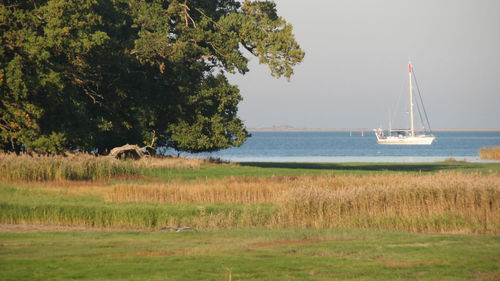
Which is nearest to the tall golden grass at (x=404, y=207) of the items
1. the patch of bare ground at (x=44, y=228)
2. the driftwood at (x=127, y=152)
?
the patch of bare ground at (x=44, y=228)

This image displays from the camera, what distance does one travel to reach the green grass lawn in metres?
16.1

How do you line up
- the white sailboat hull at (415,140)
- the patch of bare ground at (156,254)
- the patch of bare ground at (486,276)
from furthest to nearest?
the white sailboat hull at (415,140)
the patch of bare ground at (156,254)
the patch of bare ground at (486,276)

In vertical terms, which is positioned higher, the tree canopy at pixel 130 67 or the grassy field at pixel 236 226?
the tree canopy at pixel 130 67

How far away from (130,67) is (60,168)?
679 inches

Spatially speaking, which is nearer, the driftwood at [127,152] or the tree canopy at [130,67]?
the tree canopy at [130,67]

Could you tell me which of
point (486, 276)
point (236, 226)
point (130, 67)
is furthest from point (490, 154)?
point (486, 276)

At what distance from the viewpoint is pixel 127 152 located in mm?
52625

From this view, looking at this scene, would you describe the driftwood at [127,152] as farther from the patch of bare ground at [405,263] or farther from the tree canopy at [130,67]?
the patch of bare ground at [405,263]

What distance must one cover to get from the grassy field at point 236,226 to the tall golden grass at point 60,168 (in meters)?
0.06

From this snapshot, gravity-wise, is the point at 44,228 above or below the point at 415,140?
below

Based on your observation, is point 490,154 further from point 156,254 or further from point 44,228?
point 156,254

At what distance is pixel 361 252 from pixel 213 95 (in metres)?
38.0

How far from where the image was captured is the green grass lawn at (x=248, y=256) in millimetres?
16141

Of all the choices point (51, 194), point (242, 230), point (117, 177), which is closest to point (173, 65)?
point (117, 177)
